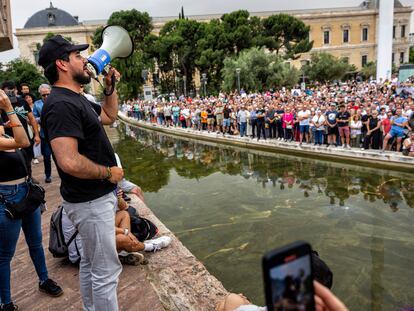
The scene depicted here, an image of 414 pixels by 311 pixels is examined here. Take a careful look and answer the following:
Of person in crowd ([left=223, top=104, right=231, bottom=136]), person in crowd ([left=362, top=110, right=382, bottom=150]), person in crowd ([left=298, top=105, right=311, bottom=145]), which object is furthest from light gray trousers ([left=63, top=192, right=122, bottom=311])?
person in crowd ([left=223, top=104, right=231, bottom=136])

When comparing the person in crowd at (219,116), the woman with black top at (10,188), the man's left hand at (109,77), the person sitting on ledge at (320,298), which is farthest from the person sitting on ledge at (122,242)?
the person in crowd at (219,116)

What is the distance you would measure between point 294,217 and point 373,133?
5387 mm

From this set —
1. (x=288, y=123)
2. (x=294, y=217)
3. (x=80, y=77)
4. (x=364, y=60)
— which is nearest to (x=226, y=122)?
(x=288, y=123)

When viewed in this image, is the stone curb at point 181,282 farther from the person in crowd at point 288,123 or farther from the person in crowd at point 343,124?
the person in crowd at point 288,123

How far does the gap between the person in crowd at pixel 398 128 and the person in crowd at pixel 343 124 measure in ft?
3.69

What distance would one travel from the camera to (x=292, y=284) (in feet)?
2.94

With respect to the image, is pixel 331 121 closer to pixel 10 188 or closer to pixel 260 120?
pixel 260 120

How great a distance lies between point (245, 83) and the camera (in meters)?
31.9

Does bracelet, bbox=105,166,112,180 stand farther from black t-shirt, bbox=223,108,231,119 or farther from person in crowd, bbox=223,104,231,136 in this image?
black t-shirt, bbox=223,108,231,119

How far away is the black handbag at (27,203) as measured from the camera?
245 cm

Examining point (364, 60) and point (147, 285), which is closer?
point (147, 285)

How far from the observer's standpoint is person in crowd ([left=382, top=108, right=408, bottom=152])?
354 inches

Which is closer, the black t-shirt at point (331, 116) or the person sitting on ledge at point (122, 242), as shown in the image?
the person sitting on ledge at point (122, 242)

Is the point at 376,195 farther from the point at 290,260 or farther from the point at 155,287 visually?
the point at 290,260
